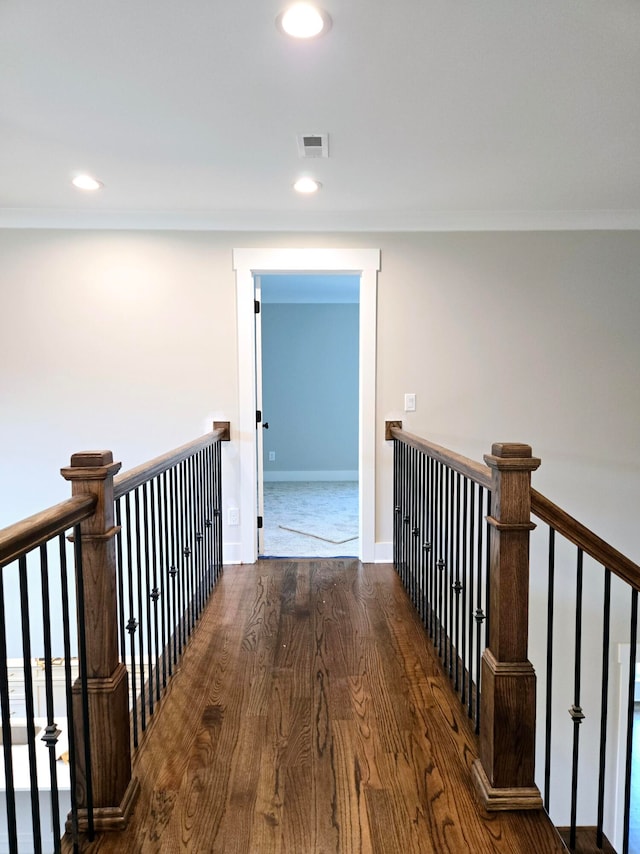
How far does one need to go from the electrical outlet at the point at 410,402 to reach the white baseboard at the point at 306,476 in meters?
3.78

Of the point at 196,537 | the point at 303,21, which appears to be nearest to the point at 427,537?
the point at 196,537

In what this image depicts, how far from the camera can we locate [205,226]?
3.40 metres

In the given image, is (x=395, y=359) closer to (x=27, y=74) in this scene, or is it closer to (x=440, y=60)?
(x=440, y=60)

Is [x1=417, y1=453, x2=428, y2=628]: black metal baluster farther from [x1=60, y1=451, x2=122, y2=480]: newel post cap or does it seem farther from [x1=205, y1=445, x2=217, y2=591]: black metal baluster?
[x1=60, y1=451, x2=122, y2=480]: newel post cap

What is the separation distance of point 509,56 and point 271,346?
5.40 m

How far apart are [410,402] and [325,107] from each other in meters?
1.90

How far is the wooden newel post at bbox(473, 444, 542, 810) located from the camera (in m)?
1.42

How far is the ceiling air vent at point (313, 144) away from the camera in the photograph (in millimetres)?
2324

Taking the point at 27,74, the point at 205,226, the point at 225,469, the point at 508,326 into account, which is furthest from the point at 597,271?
the point at 27,74

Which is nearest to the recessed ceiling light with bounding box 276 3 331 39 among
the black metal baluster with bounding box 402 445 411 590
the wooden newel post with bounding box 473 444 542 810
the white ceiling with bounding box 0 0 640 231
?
the white ceiling with bounding box 0 0 640 231

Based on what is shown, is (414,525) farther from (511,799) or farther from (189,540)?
(511,799)

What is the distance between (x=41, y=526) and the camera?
109 cm

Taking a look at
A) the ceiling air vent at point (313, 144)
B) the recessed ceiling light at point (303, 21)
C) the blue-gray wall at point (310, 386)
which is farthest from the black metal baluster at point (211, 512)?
the blue-gray wall at point (310, 386)

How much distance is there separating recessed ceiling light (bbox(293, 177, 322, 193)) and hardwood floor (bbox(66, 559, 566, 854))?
233cm
